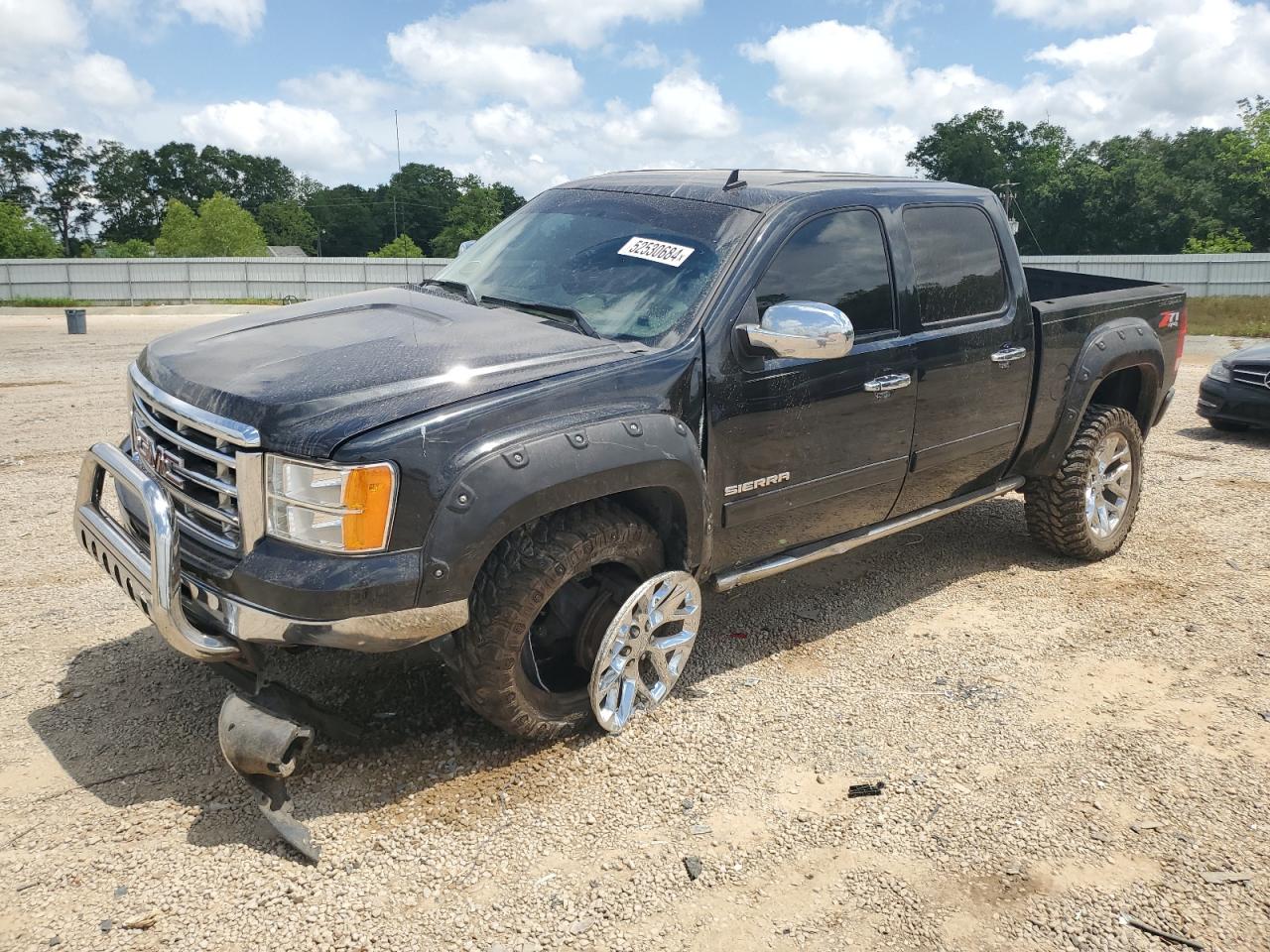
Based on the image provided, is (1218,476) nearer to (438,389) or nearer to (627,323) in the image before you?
(627,323)

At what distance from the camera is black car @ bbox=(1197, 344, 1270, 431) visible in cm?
891

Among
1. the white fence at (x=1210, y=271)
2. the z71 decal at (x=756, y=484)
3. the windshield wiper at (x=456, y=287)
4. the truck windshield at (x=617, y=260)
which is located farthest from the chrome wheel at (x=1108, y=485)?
the white fence at (x=1210, y=271)

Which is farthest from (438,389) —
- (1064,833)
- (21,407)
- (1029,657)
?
(21,407)

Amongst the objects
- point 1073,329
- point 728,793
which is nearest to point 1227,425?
point 1073,329

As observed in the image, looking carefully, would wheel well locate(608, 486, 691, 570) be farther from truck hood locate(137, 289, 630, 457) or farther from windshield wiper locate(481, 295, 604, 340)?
windshield wiper locate(481, 295, 604, 340)

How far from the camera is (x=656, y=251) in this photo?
12.7 ft

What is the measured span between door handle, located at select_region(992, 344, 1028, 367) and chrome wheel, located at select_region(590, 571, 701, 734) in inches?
79.6

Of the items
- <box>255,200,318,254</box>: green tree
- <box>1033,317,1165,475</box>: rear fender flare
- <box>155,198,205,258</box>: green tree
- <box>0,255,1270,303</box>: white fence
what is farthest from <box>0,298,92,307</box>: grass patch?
<box>255,200,318,254</box>: green tree

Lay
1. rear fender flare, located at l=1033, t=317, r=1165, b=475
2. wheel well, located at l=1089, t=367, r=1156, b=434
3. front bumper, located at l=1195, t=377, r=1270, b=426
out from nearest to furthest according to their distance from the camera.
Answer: rear fender flare, located at l=1033, t=317, r=1165, b=475, wheel well, located at l=1089, t=367, r=1156, b=434, front bumper, located at l=1195, t=377, r=1270, b=426

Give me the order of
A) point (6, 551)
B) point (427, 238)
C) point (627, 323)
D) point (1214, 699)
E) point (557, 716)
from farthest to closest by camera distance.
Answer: point (427, 238), point (6, 551), point (1214, 699), point (627, 323), point (557, 716)

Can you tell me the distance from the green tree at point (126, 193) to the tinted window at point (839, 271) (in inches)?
4310

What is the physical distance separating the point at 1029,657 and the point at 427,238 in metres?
90.7

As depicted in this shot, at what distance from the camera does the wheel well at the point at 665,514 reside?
137 inches

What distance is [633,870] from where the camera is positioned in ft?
9.64
